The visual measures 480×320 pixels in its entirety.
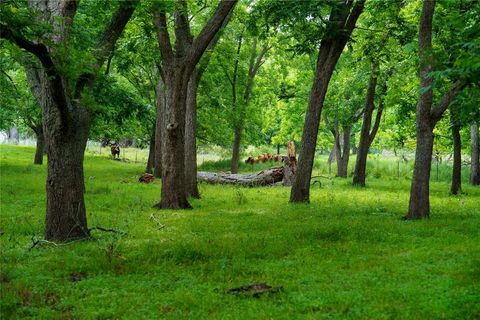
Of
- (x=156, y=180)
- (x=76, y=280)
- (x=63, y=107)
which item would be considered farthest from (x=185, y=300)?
(x=156, y=180)

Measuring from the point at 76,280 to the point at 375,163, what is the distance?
34.5 meters

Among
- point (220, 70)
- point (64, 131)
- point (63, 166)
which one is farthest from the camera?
point (220, 70)

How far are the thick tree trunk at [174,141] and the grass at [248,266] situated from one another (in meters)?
0.92

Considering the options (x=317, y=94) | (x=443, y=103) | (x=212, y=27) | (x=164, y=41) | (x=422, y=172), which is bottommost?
(x=422, y=172)

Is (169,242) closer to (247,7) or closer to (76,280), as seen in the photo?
(76,280)

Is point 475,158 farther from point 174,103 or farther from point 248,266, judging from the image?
point 248,266

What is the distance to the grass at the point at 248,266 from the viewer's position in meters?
6.46

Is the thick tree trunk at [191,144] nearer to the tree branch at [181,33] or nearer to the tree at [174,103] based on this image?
the tree branch at [181,33]

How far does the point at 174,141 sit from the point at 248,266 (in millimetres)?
7583

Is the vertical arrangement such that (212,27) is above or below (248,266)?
above

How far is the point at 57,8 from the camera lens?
1002cm

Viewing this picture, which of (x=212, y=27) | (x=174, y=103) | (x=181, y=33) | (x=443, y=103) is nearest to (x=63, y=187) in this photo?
(x=174, y=103)

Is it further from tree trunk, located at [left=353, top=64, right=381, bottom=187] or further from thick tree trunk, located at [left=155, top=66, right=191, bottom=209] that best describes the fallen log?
thick tree trunk, located at [left=155, top=66, right=191, bottom=209]

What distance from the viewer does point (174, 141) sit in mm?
15430
